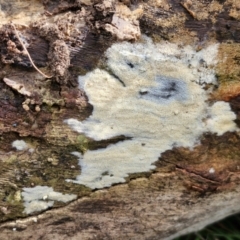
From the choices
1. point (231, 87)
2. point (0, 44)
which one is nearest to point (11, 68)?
point (0, 44)

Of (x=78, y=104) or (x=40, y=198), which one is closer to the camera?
(x=78, y=104)

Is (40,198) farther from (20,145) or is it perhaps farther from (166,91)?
(166,91)

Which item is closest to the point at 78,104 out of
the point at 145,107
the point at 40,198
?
the point at 145,107

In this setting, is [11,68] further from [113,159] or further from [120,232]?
[120,232]

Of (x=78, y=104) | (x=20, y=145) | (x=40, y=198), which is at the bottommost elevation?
(x=40, y=198)

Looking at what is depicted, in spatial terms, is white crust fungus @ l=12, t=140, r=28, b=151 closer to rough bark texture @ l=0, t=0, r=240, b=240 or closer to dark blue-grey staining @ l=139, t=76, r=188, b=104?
rough bark texture @ l=0, t=0, r=240, b=240
